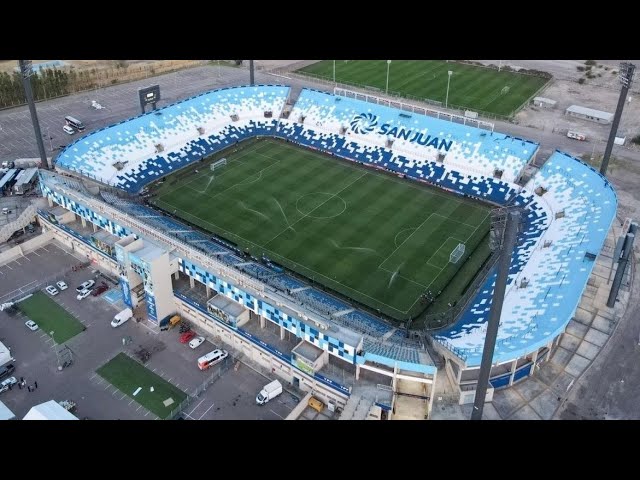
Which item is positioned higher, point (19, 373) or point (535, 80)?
point (535, 80)

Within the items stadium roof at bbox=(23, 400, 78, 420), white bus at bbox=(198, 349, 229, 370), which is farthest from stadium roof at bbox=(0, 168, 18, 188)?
white bus at bbox=(198, 349, 229, 370)

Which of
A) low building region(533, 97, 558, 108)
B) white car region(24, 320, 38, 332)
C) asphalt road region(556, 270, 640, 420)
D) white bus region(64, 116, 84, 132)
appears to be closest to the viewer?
asphalt road region(556, 270, 640, 420)

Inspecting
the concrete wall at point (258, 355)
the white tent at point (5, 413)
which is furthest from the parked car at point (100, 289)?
the white tent at point (5, 413)

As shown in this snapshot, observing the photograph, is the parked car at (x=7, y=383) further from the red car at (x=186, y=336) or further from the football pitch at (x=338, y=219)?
the football pitch at (x=338, y=219)

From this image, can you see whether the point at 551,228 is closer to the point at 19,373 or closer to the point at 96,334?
the point at 96,334

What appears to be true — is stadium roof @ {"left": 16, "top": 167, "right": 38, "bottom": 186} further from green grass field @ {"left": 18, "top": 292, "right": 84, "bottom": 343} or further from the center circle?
the center circle

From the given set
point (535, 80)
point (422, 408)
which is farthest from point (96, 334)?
point (535, 80)

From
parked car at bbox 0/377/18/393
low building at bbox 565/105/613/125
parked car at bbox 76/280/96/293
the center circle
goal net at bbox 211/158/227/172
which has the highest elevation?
low building at bbox 565/105/613/125
